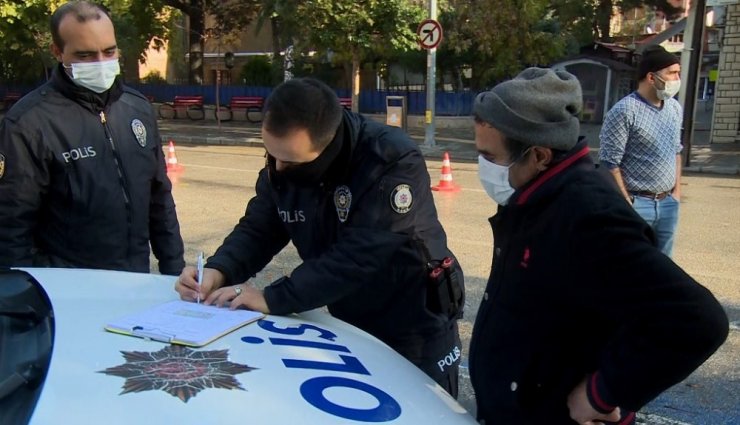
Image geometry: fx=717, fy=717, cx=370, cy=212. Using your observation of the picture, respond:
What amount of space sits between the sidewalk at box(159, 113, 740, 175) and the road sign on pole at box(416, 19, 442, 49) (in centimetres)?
248

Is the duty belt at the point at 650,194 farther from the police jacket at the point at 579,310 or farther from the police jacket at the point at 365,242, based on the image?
the police jacket at the point at 579,310

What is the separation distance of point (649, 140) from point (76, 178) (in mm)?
3134

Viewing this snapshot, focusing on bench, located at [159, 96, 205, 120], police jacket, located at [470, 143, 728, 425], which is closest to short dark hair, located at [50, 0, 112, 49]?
police jacket, located at [470, 143, 728, 425]

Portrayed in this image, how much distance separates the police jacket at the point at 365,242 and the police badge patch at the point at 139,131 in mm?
764

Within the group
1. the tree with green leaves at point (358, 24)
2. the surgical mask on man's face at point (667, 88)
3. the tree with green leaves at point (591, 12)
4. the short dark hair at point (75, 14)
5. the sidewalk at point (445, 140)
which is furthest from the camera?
the tree with green leaves at point (591, 12)

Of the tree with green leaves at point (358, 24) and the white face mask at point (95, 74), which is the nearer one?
the white face mask at point (95, 74)

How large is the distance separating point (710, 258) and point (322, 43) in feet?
41.4

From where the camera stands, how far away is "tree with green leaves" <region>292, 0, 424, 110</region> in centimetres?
1669

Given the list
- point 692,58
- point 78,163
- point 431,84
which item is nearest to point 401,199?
point 78,163

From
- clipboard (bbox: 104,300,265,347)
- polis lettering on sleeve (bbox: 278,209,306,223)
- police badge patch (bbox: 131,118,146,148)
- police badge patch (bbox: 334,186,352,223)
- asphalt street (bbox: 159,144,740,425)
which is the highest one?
police badge patch (bbox: 131,118,146,148)

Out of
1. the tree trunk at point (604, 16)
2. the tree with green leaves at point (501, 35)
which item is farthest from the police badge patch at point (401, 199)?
the tree trunk at point (604, 16)

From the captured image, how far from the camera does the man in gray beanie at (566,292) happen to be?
1.49 meters

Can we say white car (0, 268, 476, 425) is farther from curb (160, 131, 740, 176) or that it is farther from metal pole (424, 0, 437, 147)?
metal pole (424, 0, 437, 147)

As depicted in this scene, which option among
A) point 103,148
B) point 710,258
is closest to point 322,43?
point 710,258
